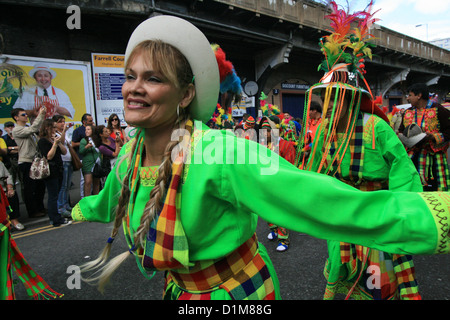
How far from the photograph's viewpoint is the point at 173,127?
1265mm

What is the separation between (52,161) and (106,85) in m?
5.54

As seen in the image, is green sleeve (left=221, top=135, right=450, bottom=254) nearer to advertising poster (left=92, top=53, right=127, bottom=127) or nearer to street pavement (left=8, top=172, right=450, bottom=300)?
street pavement (left=8, top=172, right=450, bottom=300)

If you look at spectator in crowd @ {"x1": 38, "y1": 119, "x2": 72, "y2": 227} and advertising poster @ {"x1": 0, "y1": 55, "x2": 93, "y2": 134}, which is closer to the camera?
spectator in crowd @ {"x1": 38, "y1": 119, "x2": 72, "y2": 227}

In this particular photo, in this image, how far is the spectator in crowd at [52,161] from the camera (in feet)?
16.3

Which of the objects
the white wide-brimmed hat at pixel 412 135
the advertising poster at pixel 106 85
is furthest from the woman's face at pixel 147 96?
the advertising poster at pixel 106 85

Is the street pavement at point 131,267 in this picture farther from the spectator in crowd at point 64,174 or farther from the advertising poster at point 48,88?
the advertising poster at point 48,88

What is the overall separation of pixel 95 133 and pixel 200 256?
5526 mm

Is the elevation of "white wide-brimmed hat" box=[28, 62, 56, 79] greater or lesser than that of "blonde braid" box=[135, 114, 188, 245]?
greater

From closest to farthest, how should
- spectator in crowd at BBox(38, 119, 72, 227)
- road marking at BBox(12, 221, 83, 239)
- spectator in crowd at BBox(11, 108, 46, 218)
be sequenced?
road marking at BBox(12, 221, 83, 239), spectator in crowd at BBox(38, 119, 72, 227), spectator in crowd at BBox(11, 108, 46, 218)

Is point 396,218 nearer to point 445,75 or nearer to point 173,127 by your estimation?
point 173,127

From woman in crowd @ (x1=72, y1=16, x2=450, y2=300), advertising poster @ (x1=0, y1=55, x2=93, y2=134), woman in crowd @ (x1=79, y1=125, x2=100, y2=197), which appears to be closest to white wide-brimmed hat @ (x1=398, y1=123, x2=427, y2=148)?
woman in crowd @ (x1=72, y1=16, x2=450, y2=300)

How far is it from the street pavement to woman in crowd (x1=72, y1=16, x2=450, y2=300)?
1.15m

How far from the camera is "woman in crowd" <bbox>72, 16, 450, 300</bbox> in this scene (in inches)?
31.6

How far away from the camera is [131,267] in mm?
3369
